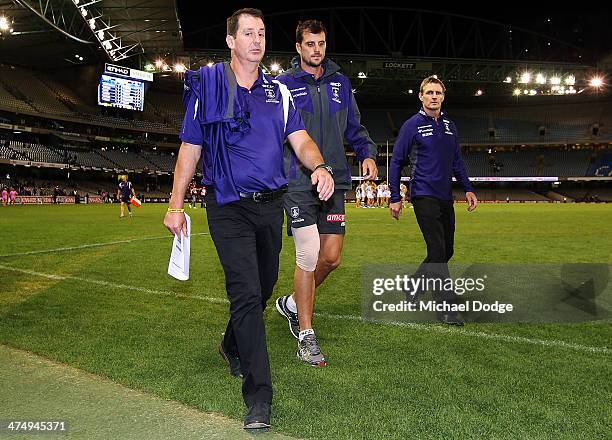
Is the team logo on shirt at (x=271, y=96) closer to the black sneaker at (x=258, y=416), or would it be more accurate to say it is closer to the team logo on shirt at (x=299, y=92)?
the team logo on shirt at (x=299, y=92)

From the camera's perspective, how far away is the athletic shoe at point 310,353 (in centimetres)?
412

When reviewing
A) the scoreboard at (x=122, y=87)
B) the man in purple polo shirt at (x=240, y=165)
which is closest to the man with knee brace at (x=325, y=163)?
the man in purple polo shirt at (x=240, y=165)

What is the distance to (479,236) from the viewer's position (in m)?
15.3

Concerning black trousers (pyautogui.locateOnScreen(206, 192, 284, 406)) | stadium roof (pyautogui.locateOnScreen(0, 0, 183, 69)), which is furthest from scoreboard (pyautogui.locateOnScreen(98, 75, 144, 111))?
black trousers (pyautogui.locateOnScreen(206, 192, 284, 406))

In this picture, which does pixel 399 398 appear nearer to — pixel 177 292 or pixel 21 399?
pixel 21 399

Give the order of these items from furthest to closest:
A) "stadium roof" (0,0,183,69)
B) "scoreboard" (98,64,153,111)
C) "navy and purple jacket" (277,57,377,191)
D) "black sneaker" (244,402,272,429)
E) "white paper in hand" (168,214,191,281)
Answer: "scoreboard" (98,64,153,111) → "stadium roof" (0,0,183,69) → "navy and purple jacket" (277,57,377,191) → "white paper in hand" (168,214,191,281) → "black sneaker" (244,402,272,429)

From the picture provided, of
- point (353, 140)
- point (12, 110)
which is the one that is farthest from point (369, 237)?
point (12, 110)

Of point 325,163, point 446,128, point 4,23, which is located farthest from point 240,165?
point 4,23

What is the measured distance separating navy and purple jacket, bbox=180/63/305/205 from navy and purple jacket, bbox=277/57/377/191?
119cm

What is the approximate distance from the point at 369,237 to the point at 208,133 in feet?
40.0

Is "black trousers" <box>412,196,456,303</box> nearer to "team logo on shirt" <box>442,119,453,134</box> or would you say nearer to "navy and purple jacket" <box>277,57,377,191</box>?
"team logo on shirt" <box>442,119,453,134</box>

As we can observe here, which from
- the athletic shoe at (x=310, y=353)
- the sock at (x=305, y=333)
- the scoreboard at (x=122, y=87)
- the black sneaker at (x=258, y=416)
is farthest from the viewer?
the scoreboard at (x=122, y=87)

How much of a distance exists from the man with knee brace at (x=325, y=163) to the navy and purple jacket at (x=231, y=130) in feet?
3.21

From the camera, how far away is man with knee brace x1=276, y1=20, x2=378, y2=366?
453 cm
